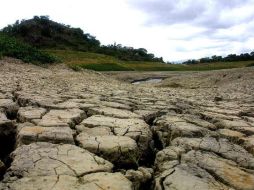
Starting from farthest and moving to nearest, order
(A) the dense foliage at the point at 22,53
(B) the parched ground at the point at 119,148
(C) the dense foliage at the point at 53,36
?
(C) the dense foliage at the point at 53,36
(A) the dense foliage at the point at 22,53
(B) the parched ground at the point at 119,148

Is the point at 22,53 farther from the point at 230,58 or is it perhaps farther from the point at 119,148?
the point at 230,58

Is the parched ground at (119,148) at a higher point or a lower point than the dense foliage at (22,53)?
lower

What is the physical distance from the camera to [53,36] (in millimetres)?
34156

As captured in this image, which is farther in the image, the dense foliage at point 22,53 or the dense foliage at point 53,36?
the dense foliage at point 53,36

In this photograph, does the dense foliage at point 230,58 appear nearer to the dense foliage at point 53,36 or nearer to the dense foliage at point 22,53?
the dense foliage at point 53,36

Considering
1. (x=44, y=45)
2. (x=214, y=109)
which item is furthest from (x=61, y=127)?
(x=44, y=45)

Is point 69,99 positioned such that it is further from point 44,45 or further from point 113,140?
point 44,45

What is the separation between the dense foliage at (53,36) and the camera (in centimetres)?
3262

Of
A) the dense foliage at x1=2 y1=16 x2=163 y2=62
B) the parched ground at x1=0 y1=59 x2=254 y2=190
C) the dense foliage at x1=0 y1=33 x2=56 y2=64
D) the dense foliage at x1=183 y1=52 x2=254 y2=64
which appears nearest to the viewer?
the parched ground at x1=0 y1=59 x2=254 y2=190

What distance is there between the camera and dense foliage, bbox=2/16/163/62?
1284 inches

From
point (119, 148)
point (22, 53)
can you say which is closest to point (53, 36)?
point (22, 53)

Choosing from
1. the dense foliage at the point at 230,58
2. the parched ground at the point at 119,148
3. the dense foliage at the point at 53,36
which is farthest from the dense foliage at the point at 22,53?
the dense foliage at the point at 230,58

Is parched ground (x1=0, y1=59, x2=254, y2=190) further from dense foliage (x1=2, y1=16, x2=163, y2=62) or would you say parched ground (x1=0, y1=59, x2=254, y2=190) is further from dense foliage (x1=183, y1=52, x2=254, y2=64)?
dense foliage (x1=183, y1=52, x2=254, y2=64)

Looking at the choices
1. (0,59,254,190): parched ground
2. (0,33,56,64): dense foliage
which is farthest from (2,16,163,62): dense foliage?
(0,59,254,190): parched ground
